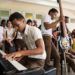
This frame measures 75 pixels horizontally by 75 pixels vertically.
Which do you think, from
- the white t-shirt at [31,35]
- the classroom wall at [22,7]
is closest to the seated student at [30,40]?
the white t-shirt at [31,35]

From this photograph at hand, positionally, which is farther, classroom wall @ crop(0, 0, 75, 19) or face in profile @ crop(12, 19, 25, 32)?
classroom wall @ crop(0, 0, 75, 19)

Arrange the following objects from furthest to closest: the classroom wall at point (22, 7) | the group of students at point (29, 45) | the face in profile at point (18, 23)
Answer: the classroom wall at point (22, 7) < the face in profile at point (18, 23) < the group of students at point (29, 45)

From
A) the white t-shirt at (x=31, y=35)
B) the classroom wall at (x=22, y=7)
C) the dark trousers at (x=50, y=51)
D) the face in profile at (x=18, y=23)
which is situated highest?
the classroom wall at (x=22, y=7)

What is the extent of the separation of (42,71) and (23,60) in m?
1.01

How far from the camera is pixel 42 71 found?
5.42 ft

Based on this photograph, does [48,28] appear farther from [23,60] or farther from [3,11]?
[3,11]

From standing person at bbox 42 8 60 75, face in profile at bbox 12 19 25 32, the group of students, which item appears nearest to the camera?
the group of students

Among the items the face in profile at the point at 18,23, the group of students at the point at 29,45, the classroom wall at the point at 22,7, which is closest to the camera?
the group of students at the point at 29,45

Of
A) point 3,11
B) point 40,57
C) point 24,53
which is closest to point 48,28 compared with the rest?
point 40,57

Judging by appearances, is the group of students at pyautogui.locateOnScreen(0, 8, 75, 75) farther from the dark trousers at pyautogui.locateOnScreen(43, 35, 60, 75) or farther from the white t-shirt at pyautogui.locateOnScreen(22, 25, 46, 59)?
the dark trousers at pyautogui.locateOnScreen(43, 35, 60, 75)

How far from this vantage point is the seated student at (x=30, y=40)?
232cm

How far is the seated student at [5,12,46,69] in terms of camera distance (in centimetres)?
232

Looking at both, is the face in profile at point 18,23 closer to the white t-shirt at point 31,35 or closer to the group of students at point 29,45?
the group of students at point 29,45

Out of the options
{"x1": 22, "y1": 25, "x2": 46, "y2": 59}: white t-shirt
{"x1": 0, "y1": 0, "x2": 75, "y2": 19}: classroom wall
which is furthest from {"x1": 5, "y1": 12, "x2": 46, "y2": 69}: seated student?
{"x1": 0, "y1": 0, "x2": 75, "y2": 19}: classroom wall
